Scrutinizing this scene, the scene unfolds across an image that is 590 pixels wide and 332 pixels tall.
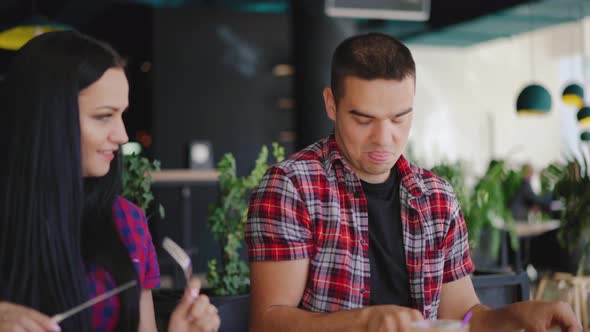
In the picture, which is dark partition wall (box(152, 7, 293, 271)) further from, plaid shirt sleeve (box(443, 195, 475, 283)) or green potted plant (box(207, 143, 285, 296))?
plaid shirt sleeve (box(443, 195, 475, 283))

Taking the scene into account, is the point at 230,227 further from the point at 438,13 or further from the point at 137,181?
the point at 438,13

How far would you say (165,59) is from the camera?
860cm

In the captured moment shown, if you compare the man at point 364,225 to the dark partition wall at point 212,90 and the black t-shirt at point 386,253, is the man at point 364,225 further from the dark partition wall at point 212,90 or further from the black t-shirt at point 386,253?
the dark partition wall at point 212,90

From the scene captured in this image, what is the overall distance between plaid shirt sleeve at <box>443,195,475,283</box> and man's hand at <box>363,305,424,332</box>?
593 mm

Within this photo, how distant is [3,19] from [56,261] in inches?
335

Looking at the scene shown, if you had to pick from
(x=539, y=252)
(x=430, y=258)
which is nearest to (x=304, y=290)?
(x=430, y=258)

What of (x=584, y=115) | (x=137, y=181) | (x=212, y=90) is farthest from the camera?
(x=212, y=90)

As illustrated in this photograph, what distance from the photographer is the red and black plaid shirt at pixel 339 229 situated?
167 cm

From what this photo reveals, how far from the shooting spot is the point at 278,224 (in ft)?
5.41

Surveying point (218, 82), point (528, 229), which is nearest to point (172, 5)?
point (218, 82)

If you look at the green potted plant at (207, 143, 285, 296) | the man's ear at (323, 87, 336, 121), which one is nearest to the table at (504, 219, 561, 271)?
the green potted plant at (207, 143, 285, 296)

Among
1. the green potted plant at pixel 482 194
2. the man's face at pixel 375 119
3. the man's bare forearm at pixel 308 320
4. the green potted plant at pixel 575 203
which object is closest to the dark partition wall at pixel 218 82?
the green potted plant at pixel 482 194

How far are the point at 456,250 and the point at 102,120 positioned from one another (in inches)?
38.5

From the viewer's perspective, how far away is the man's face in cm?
163
